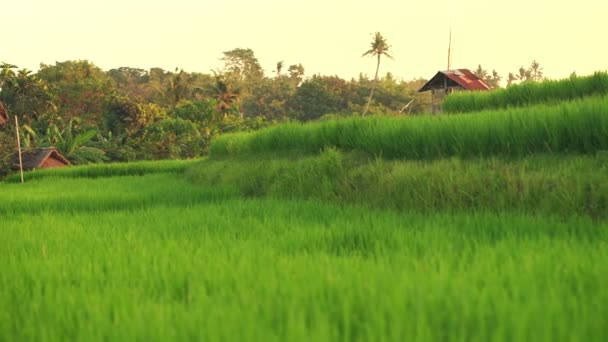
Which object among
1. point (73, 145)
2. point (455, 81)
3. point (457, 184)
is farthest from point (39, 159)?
point (457, 184)

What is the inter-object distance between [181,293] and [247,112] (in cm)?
4988

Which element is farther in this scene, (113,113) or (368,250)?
(113,113)

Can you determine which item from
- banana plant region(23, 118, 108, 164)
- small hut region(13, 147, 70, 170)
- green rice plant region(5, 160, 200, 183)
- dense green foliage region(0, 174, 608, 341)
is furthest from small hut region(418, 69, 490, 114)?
dense green foliage region(0, 174, 608, 341)

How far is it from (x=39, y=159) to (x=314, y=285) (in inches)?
854

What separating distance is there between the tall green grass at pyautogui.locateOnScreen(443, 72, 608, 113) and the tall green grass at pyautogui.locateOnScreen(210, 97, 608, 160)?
2.78 m

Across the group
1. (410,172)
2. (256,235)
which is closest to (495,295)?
(256,235)

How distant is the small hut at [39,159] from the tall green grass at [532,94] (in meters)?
16.6

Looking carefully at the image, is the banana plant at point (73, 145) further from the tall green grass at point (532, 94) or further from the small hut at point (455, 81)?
the tall green grass at point (532, 94)

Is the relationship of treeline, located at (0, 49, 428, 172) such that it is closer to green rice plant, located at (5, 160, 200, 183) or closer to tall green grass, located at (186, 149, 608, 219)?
green rice plant, located at (5, 160, 200, 183)

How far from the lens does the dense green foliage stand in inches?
51.4

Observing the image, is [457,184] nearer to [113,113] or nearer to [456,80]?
[456,80]

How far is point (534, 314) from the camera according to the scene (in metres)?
1.31

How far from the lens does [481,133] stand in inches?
204

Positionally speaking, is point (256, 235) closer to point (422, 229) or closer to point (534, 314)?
point (422, 229)
